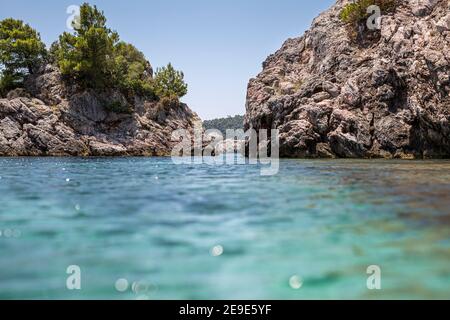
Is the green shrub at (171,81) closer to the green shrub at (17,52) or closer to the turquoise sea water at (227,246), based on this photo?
the green shrub at (17,52)

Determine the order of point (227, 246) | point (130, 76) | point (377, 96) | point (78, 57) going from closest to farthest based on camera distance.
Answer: point (227, 246) < point (377, 96) < point (78, 57) < point (130, 76)

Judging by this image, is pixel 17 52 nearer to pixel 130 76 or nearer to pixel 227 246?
pixel 130 76

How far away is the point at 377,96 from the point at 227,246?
38897 millimetres

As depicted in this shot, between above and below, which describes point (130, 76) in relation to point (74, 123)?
above

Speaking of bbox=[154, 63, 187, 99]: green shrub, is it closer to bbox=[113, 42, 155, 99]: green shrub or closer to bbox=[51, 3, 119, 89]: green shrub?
bbox=[113, 42, 155, 99]: green shrub

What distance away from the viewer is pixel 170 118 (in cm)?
6888

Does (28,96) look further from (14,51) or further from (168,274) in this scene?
(168,274)

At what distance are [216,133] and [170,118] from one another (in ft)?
30.0

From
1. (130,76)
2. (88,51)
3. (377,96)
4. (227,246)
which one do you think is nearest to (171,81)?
(130,76)

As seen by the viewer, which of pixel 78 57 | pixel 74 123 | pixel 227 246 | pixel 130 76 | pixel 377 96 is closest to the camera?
pixel 227 246

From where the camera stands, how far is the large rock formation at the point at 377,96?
3541 cm

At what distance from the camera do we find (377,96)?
1585 inches

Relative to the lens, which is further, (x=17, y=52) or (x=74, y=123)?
(x=17, y=52)
